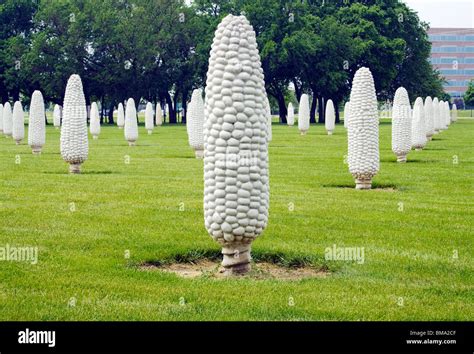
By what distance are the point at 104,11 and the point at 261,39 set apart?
16.5 meters

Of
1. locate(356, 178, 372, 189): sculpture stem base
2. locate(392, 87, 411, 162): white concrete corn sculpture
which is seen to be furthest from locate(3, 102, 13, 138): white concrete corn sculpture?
locate(356, 178, 372, 189): sculpture stem base

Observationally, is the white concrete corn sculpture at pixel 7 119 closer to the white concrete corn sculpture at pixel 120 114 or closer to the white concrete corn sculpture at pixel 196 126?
the white concrete corn sculpture at pixel 120 114

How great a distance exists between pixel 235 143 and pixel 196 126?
775 inches

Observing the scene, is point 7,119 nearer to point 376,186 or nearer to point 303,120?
point 303,120

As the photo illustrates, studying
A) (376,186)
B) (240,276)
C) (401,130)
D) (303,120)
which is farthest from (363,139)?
(303,120)

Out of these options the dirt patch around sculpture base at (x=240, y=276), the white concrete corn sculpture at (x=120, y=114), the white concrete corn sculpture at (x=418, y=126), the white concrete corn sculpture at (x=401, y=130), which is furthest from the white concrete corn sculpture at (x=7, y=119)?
the dirt patch around sculpture base at (x=240, y=276)

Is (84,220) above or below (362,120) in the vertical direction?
below

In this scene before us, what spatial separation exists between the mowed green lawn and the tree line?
169ft

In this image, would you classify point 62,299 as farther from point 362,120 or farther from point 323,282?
point 362,120

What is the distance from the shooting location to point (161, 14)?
77.5 m

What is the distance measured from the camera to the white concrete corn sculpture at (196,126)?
1103 inches
